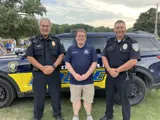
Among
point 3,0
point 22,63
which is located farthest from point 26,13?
point 22,63

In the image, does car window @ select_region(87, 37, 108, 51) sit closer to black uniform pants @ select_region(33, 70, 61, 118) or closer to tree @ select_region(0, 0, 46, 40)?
black uniform pants @ select_region(33, 70, 61, 118)

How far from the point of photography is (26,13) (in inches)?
1346

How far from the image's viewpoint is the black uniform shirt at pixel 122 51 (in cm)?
359

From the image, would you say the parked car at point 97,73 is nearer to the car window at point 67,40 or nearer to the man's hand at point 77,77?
the car window at point 67,40

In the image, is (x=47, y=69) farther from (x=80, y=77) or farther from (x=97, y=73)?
(x=97, y=73)

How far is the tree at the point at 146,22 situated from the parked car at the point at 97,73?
2158 inches

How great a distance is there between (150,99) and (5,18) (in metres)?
27.3

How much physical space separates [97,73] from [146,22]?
192 ft

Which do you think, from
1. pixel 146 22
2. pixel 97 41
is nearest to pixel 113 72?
pixel 97 41

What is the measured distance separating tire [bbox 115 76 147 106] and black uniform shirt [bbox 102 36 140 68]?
4.06 feet

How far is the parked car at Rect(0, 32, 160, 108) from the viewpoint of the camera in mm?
4520

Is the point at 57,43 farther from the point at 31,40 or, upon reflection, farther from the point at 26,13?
the point at 26,13

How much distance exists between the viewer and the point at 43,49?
12.4 ft

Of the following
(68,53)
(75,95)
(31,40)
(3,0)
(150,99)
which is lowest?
(150,99)
